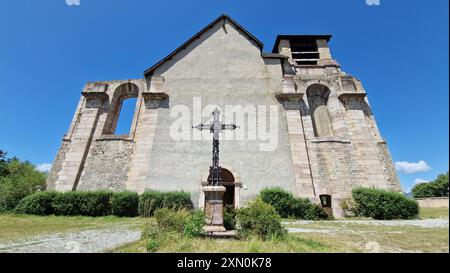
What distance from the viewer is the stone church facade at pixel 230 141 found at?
12.8 meters

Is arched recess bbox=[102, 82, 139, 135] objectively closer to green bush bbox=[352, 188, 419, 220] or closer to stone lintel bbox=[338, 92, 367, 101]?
stone lintel bbox=[338, 92, 367, 101]

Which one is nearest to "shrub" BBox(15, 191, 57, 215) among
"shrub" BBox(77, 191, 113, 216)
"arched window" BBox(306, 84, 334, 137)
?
"shrub" BBox(77, 191, 113, 216)

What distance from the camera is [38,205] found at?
36.3 ft

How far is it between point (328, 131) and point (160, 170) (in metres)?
11.7

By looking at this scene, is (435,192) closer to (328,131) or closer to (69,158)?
(328,131)

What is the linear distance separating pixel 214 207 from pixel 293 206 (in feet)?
21.0

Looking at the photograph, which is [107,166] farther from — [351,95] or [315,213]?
[351,95]

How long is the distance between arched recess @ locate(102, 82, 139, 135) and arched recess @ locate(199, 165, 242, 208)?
28.0 feet

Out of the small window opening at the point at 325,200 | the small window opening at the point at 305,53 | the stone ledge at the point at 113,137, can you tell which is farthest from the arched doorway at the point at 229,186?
the small window opening at the point at 305,53

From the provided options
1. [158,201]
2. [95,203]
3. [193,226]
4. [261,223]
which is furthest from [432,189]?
[95,203]

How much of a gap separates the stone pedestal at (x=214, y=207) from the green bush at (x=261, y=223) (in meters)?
0.63

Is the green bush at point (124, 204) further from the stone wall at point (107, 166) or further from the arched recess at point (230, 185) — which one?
the arched recess at point (230, 185)

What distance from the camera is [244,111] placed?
14391mm

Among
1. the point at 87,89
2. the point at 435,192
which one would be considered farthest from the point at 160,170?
the point at 435,192
